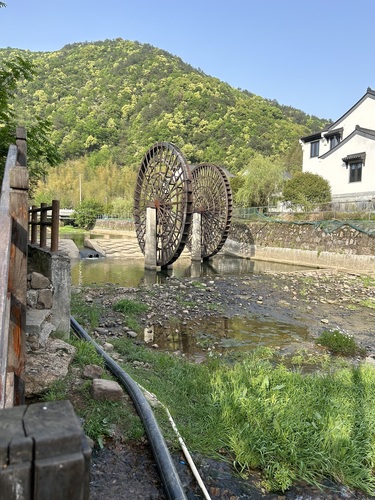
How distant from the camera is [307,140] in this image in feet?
96.2

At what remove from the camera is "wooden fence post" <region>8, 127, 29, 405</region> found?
6.13ft

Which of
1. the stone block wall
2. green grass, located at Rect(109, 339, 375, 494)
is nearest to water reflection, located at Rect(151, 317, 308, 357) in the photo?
green grass, located at Rect(109, 339, 375, 494)

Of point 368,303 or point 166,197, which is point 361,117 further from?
point 368,303

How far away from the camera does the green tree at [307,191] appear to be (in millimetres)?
24172

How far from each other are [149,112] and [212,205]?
64503 millimetres

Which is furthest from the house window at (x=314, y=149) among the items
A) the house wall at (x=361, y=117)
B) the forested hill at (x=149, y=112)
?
the forested hill at (x=149, y=112)

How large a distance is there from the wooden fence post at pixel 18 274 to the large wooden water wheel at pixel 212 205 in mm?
18992

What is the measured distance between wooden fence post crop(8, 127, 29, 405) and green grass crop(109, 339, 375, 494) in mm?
1344

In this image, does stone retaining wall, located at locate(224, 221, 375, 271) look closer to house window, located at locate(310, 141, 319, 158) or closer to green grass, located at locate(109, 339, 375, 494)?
house window, located at locate(310, 141, 319, 158)

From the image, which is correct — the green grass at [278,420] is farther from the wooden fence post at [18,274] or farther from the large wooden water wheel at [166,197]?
the large wooden water wheel at [166,197]

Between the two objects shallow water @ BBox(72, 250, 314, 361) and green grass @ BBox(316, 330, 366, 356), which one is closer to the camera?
green grass @ BBox(316, 330, 366, 356)

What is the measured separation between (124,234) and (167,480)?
3361 cm

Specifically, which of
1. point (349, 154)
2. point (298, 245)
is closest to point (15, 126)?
point (298, 245)

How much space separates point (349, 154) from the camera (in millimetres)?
24031
